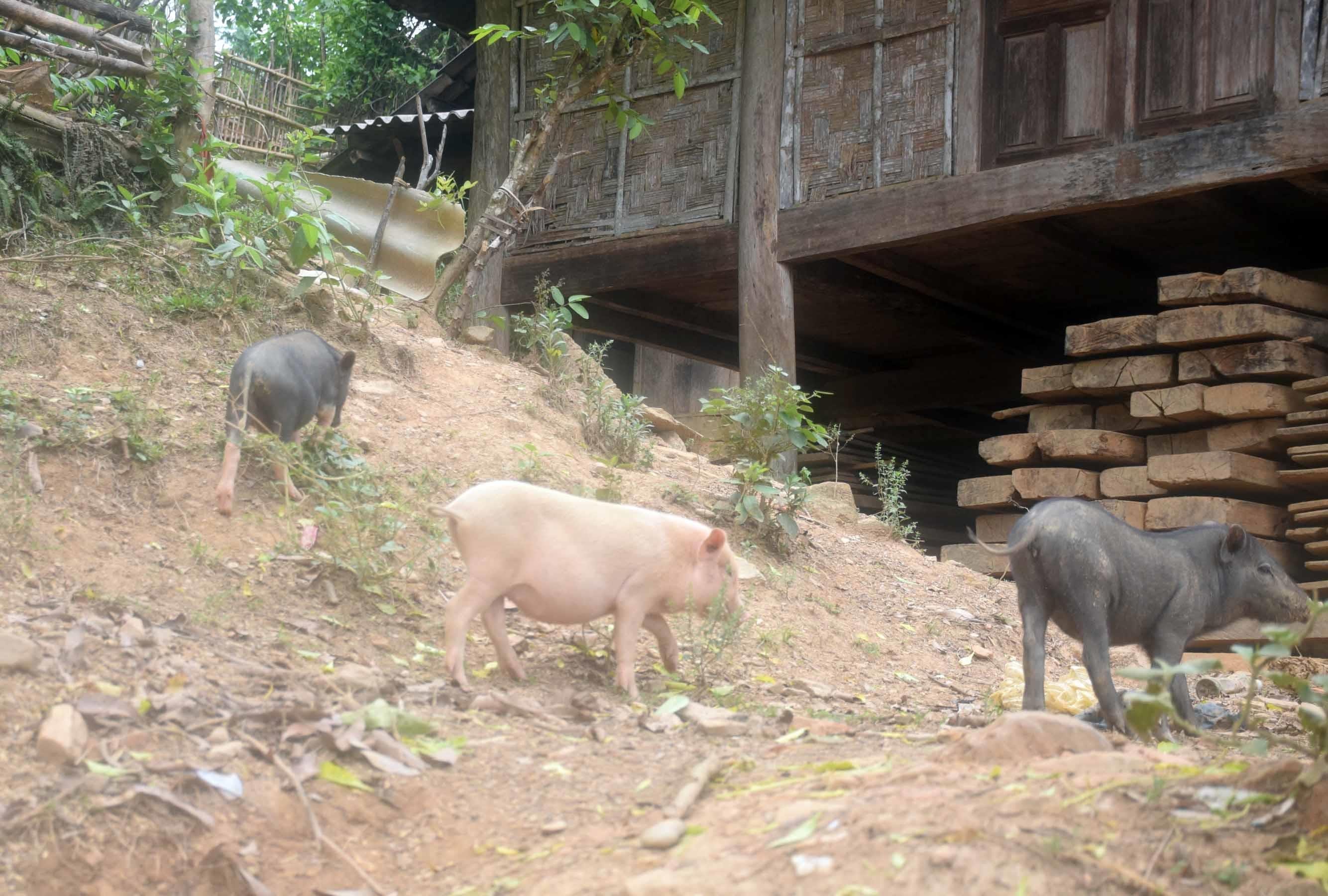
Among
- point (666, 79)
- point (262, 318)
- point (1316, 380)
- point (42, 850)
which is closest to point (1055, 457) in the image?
point (1316, 380)

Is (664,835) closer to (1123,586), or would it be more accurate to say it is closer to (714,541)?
(714,541)

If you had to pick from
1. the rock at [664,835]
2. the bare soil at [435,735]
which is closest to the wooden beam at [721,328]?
the bare soil at [435,735]

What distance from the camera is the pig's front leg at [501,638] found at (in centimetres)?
461

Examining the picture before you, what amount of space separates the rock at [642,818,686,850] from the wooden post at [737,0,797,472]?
5963mm

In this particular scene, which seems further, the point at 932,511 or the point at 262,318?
the point at 932,511

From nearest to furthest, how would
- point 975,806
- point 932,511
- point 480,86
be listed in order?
1. point 975,806
2. point 480,86
3. point 932,511

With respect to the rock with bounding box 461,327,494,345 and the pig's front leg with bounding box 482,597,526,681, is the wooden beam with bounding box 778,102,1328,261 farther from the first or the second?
the pig's front leg with bounding box 482,597,526,681

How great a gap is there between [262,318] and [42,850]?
15.6 feet

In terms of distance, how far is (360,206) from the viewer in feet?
31.5

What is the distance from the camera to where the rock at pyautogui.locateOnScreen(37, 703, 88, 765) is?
3.26 metres

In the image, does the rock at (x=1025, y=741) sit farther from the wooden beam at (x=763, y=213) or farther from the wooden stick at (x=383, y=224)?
the wooden stick at (x=383, y=224)

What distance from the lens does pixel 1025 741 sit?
11.5ft

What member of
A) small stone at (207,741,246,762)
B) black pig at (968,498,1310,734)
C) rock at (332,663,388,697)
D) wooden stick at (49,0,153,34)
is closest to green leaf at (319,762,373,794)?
small stone at (207,741,246,762)

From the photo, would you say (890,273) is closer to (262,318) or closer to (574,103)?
(574,103)
